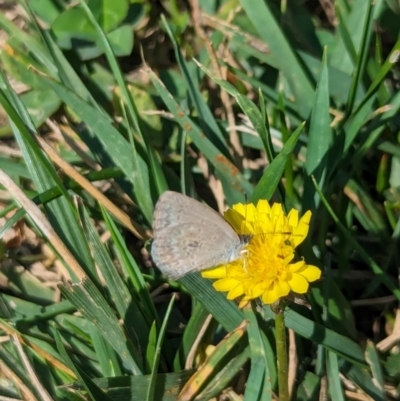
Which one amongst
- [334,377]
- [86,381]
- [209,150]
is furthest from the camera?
[209,150]

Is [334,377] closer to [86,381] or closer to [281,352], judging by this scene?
[281,352]

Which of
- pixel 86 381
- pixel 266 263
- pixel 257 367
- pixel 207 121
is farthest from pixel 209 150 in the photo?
pixel 86 381

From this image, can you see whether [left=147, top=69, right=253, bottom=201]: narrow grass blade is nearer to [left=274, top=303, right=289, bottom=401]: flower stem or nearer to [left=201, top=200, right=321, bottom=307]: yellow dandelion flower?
[left=201, top=200, right=321, bottom=307]: yellow dandelion flower

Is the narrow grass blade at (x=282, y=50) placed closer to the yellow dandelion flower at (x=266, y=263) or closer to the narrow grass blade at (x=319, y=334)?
the yellow dandelion flower at (x=266, y=263)

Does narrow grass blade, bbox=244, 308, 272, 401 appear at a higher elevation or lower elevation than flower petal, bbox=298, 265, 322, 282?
lower

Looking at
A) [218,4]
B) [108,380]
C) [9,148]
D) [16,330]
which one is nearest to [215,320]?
[108,380]

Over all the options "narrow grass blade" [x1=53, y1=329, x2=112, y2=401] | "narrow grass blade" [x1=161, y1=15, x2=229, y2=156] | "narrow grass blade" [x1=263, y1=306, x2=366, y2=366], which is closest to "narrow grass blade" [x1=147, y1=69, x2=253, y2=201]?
"narrow grass blade" [x1=161, y1=15, x2=229, y2=156]
